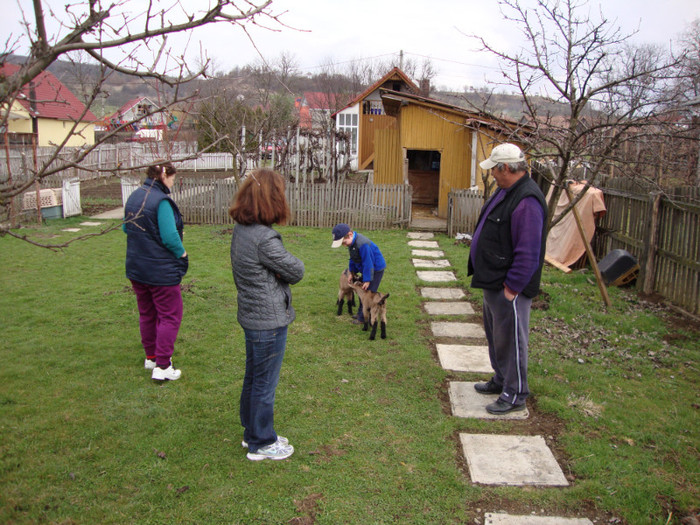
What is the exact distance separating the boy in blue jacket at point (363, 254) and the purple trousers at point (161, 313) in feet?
6.06

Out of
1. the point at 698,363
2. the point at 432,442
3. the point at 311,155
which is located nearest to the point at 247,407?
the point at 432,442


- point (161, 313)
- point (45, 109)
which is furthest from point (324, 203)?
point (161, 313)

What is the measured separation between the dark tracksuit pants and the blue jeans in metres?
1.74

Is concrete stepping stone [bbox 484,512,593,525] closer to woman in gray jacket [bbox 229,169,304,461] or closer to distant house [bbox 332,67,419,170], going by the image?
woman in gray jacket [bbox 229,169,304,461]

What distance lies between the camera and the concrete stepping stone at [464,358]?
17.0 ft

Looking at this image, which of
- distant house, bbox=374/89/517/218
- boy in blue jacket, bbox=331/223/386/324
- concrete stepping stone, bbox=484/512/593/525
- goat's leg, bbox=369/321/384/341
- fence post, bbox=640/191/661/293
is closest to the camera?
concrete stepping stone, bbox=484/512/593/525

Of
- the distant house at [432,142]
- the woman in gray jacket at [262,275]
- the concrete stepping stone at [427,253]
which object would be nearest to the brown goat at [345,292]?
the woman in gray jacket at [262,275]

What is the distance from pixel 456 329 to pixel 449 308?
2.87 ft

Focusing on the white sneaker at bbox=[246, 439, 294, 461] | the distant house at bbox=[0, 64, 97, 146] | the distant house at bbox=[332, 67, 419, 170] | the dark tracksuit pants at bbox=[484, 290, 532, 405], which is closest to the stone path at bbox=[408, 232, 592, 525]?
the dark tracksuit pants at bbox=[484, 290, 532, 405]

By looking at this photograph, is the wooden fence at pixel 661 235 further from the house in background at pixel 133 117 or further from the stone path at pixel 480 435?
the house in background at pixel 133 117

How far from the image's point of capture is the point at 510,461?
3.60 m

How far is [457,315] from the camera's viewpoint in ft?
22.5

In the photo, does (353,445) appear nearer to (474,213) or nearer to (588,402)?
(588,402)

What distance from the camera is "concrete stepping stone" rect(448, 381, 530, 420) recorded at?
4211 mm
